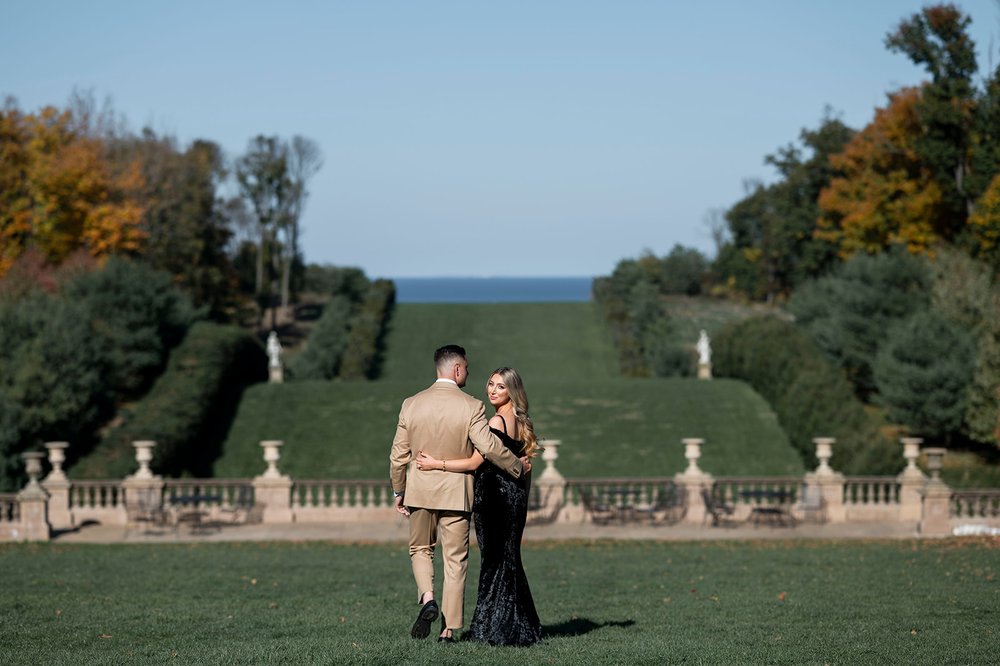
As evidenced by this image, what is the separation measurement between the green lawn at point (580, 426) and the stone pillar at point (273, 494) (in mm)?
8116

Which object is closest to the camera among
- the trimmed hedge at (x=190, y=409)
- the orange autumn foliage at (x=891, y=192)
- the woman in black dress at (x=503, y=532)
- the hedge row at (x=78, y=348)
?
the woman in black dress at (x=503, y=532)

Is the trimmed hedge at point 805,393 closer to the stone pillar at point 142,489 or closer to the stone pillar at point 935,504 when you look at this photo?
the stone pillar at point 935,504

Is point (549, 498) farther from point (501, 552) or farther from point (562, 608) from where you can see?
point (501, 552)

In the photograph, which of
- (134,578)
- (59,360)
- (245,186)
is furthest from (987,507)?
(245,186)

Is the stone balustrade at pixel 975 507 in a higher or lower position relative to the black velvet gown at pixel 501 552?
lower


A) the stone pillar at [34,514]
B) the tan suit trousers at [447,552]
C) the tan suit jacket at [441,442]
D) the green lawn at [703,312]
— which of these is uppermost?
the green lawn at [703,312]

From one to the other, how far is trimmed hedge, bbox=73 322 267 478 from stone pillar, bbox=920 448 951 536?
762 inches

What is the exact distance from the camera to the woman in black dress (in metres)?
9.36

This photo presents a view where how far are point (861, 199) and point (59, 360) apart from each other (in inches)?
1496

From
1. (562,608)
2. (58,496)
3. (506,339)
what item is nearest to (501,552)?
(562,608)

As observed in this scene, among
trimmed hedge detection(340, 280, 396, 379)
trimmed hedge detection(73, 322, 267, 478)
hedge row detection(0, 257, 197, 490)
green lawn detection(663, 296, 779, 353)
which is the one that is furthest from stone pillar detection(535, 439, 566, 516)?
green lawn detection(663, 296, 779, 353)

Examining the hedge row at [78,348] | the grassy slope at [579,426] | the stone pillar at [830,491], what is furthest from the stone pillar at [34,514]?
the stone pillar at [830,491]

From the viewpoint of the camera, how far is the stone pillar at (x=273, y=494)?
87.5ft

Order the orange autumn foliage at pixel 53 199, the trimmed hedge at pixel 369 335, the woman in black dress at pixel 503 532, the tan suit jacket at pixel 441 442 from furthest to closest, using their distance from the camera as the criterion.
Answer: the trimmed hedge at pixel 369 335, the orange autumn foliage at pixel 53 199, the woman in black dress at pixel 503 532, the tan suit jacket at pixel 441 442
